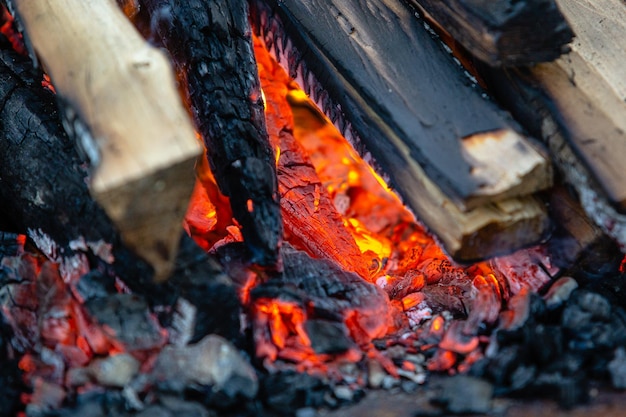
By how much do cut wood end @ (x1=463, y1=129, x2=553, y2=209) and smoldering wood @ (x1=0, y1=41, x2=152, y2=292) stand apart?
968 millimetres

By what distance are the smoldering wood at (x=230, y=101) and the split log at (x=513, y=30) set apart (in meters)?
0.76

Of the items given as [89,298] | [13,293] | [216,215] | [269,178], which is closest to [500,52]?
[269,178]

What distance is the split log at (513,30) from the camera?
1.96 metres

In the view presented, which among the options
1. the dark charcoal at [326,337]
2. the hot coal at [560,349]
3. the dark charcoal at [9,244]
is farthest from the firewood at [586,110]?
the dark charcoal at [9,244]

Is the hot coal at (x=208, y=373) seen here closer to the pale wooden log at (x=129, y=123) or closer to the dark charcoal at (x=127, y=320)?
the dark charcoal at (x=127, y=320)

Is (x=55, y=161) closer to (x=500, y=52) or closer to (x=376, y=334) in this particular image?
(x=376, y=334)

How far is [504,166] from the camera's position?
195cm

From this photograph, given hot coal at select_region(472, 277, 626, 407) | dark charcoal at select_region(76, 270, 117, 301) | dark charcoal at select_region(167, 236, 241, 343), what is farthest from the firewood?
dark charcoal at select_region(76, 270, 117, 301)

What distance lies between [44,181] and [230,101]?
2.15 ft

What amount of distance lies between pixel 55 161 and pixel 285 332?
0.92 metres

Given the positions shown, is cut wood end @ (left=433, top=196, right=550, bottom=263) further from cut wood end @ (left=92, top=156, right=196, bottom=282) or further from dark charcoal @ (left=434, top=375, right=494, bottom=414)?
cut wood end @ (left=92, top=156, right=196, bottom=282)

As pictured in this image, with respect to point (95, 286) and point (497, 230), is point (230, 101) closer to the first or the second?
point (95, 286)

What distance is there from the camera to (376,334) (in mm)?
2135

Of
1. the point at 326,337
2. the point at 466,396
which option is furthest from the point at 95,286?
the point at 466,396
